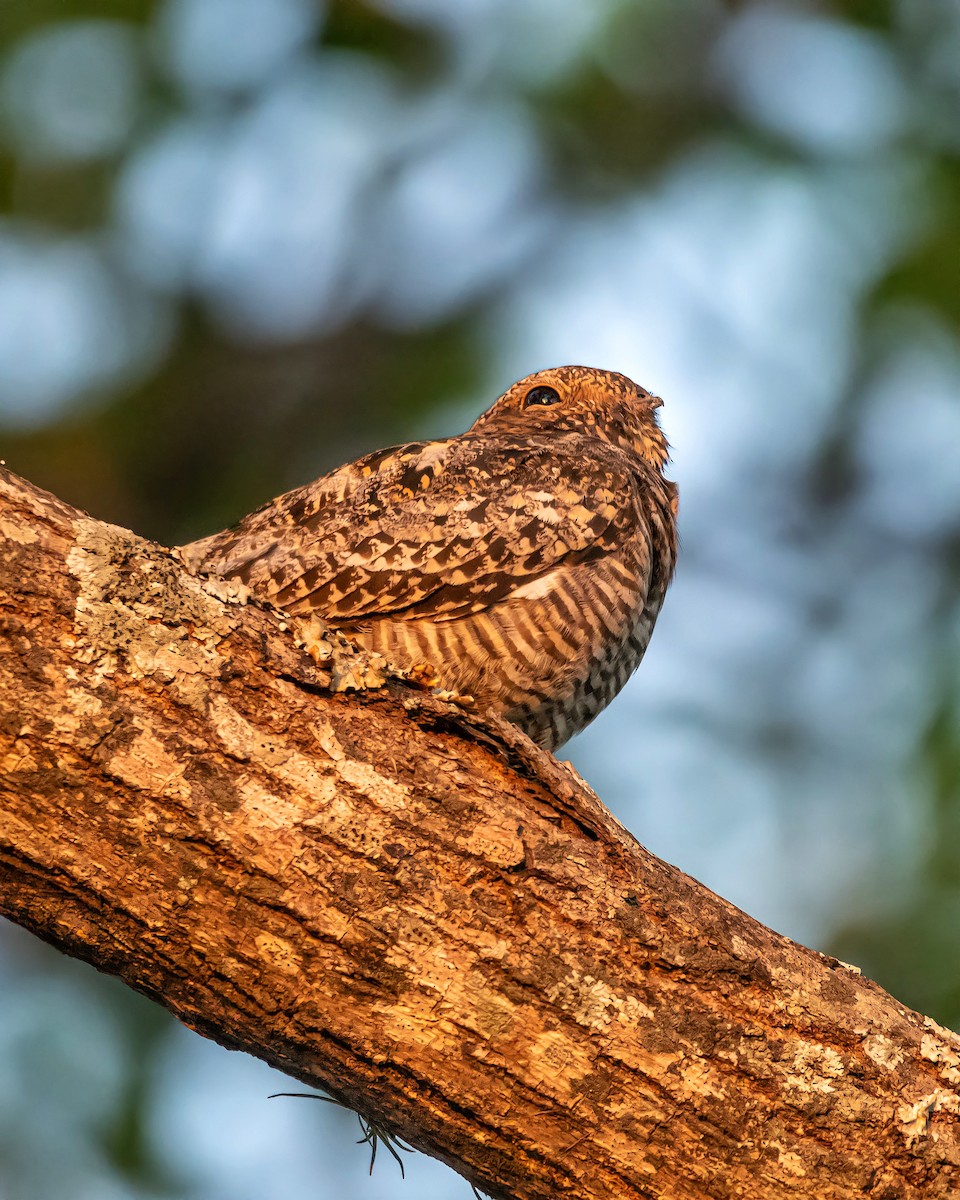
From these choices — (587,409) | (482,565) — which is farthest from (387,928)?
(587,409)

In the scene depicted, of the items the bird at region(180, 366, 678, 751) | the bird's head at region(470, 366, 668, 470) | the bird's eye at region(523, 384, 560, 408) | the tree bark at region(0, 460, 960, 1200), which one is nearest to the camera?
the tree bark at region(0, 460, 960, 1200)

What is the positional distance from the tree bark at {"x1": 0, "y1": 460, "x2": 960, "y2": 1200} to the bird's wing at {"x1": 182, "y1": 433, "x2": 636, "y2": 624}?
109cm

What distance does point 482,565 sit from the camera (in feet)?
11.3

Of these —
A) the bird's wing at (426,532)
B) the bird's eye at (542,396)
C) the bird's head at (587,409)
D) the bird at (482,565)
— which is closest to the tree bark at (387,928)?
the bird at (482,565)

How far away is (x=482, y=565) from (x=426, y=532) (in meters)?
0.20

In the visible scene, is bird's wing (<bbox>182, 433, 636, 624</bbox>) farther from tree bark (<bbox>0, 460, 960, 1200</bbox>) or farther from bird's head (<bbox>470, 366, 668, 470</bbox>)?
tree bark (<bbox>0, 460, 960, 1200</bbox>)

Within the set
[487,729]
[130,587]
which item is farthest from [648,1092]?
[130,587]

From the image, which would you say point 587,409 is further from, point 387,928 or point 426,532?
→ point 387,928

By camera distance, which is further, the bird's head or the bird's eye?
the bird's eye

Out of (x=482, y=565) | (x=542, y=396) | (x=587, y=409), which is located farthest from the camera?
(x=542, y=396)

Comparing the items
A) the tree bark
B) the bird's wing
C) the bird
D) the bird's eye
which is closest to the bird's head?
the bird's eye

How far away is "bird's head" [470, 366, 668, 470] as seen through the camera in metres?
4.66

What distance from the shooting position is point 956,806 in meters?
4.11

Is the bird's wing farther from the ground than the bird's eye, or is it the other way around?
the bird's eye
